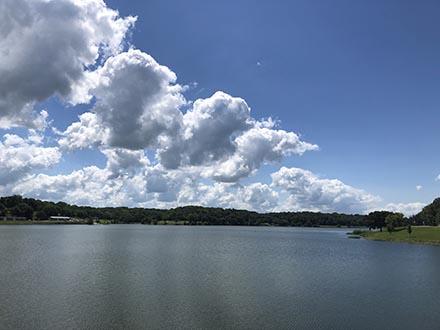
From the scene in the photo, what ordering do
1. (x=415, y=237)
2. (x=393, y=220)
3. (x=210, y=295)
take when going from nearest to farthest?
(x=210, y=295) < (x=415, y=237) < (x=393, y=220)

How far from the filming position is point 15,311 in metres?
32.5

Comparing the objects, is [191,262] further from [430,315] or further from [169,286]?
[430,315]

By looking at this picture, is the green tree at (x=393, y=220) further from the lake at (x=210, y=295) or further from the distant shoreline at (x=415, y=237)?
the lake at (x=210, y=295)

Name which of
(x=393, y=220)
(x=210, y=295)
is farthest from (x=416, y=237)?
(x=210, y=295)

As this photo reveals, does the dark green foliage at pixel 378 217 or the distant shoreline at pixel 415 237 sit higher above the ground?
the dark green foliage at pixel 378 217

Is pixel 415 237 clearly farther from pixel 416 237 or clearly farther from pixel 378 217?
A: pixel 378 217

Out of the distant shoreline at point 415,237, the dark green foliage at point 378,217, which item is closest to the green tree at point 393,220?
the distant shoreline at point 415,237

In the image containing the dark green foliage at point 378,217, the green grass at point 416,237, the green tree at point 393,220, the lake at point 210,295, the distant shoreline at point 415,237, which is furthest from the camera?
the dark green foliage at point 378,217

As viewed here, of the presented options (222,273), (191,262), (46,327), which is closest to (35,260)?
(191,262)

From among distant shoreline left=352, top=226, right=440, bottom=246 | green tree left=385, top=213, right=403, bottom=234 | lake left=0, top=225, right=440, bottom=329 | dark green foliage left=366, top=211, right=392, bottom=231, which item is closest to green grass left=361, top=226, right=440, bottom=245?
distant shoreline left=352, top=226, right=440, bottom=246

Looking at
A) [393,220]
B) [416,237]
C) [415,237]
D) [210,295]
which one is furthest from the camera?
[393,220]

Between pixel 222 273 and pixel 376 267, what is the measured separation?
2803cm

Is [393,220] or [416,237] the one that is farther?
[393,220]

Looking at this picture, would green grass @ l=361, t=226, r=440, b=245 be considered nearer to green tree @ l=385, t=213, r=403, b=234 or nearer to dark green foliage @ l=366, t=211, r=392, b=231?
green tree @ l=385, t=213, r=403, b=234
